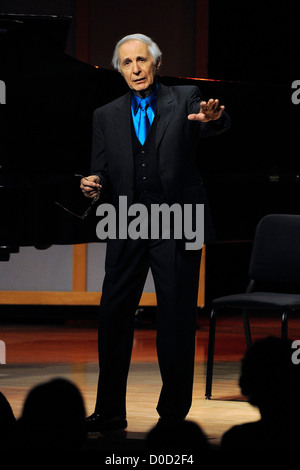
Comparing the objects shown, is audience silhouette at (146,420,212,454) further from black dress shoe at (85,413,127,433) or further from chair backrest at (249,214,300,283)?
chair backrest at (249,214,300,283)

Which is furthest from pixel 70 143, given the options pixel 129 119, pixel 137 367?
pixel 129 119

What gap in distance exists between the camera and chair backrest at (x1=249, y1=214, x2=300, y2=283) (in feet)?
12.7

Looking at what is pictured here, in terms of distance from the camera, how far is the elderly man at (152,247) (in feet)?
9.41

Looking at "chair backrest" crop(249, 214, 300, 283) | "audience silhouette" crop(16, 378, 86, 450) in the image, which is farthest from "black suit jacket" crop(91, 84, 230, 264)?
"audience silhouette" crop(16, 378, 86, 450)

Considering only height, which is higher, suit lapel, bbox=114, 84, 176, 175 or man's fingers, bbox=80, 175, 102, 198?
suit lapel, bbox=114, 84, 176, 175

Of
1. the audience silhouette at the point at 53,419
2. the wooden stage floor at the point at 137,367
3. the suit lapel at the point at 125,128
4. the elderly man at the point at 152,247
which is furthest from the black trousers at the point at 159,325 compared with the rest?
the audience silhouette at the point at 53,419

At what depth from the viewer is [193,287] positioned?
295 centimetres

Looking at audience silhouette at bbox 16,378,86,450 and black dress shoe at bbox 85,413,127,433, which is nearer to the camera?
Result: audience silhouette at bbox 16,378,86,450

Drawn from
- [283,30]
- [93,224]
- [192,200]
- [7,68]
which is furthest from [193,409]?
[283,30]

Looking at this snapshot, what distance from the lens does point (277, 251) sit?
3.88 metres

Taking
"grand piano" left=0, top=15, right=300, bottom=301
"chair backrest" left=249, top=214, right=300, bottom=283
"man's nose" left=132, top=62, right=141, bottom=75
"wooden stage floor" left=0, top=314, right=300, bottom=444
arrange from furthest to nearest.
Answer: "grand piano" left=0, top=15, right=300, bottom=301 → "chair backrest" left=249, top=214, right=300, bottom=283 → "wooden stage floor" left=0, top=314, right=300, bottom=444 → "man's nose" left=132, top=62, right=141, bottom=75

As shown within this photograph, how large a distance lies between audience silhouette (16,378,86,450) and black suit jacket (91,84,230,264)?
149 cm

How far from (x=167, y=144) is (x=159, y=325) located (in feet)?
1.94

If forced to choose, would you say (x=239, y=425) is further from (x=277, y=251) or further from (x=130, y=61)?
(x=277, y=251)
